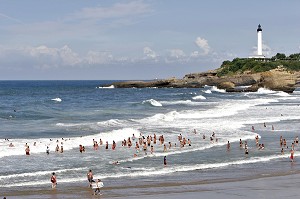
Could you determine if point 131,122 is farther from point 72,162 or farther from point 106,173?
point 106,173

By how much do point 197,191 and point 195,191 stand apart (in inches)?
3.8

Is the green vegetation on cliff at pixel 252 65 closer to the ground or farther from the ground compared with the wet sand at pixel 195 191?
farther from the ground

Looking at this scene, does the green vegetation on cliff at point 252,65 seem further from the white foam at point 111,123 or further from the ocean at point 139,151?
the white foam at point 111,123

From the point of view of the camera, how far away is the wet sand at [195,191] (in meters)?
21.3

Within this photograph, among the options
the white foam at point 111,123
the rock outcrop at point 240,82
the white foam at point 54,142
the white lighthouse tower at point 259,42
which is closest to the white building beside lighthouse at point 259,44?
the white lighthouse tower at point 259,42

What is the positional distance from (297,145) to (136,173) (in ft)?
50.3

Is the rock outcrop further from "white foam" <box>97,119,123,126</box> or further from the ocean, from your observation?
"white foam" <box>97,119,123,126</box>

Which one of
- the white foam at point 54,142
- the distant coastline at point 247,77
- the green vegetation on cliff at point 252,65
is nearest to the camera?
the white foam at point 54,142

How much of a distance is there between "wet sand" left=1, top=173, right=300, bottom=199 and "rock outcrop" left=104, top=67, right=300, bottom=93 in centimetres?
9009

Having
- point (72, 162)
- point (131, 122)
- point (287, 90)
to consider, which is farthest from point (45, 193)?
point (287, 90)

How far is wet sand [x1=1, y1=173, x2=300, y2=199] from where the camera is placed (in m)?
21.3

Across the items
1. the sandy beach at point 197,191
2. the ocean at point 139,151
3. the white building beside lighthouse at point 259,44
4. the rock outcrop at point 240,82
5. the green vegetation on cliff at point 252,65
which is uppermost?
the white building beside lighthouse at point 259,44

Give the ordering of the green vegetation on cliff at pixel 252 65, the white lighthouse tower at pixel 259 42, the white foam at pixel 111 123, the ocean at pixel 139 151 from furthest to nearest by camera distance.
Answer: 1. the white lighthouse tower at pixel 259 42
2. the green vegetation on cliff at pixel 252 65
3. the white foam at pixel 111 123
4. the ocean at pixel 139 151

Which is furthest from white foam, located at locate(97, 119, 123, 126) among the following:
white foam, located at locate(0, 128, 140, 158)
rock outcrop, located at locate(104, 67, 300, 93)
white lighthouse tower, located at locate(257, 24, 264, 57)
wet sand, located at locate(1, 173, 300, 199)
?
white lighthouse tower, located at locate(257, 24, 264, 57)
